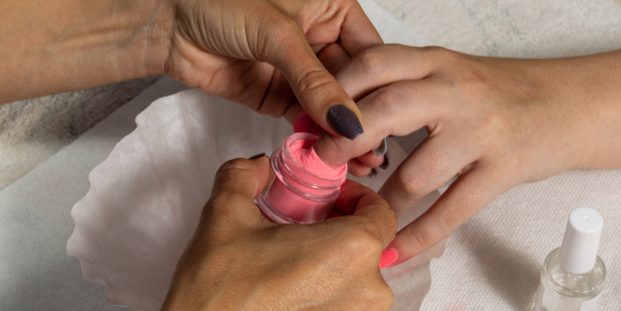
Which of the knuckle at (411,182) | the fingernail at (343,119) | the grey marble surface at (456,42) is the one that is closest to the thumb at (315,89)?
the fingernail at (343,119)

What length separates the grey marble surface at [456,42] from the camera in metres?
0.97

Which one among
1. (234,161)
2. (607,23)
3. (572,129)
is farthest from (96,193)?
(607,23)

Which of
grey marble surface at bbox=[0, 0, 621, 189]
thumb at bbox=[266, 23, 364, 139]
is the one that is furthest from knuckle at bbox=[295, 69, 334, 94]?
grey marble surface at bbox=[0, 0, 621, 189]

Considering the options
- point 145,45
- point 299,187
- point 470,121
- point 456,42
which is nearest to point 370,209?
point 299,187

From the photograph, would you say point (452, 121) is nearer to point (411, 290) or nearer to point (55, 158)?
point (411, 290)

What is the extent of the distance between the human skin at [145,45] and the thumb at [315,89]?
70 millimetres

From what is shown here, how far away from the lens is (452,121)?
29.6 inches

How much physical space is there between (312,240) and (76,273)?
1.22 ft

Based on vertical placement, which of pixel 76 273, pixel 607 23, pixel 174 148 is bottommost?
pixel 76 273

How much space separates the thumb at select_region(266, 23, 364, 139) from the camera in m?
0.65

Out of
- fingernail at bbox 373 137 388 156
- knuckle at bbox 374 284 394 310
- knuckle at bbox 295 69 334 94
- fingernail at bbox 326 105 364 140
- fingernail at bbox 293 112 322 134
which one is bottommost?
fingernail at bbox 373 137 388 156

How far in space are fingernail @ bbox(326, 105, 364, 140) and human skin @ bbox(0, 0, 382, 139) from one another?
15cm

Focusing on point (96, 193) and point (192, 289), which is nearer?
point (192, 289)

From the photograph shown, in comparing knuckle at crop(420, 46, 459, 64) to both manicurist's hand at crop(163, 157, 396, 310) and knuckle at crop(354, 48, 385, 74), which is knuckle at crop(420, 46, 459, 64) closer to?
knuckle at crop(354, 48, 385, 74)
